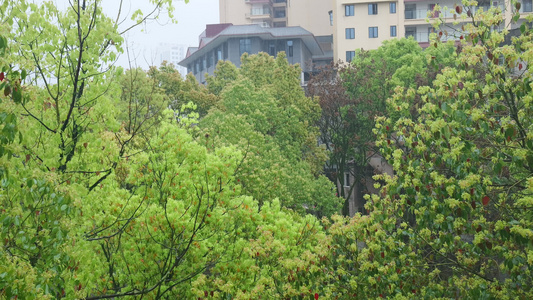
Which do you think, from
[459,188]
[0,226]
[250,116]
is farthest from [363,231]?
[250,116]

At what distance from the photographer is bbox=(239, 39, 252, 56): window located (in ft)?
264

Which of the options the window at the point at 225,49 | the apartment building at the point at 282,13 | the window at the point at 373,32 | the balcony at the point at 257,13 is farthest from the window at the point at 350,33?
the balcony at the point at 257,13

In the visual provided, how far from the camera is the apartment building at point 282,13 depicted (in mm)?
97188

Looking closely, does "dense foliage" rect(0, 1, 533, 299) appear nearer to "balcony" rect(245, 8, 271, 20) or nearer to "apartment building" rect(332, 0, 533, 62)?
"apartment building" rect(332, 0, 533, 62)

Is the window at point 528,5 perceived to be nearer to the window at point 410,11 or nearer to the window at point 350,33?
the window at point 410,11

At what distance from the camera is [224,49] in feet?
268

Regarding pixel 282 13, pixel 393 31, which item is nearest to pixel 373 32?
pixel 393 31

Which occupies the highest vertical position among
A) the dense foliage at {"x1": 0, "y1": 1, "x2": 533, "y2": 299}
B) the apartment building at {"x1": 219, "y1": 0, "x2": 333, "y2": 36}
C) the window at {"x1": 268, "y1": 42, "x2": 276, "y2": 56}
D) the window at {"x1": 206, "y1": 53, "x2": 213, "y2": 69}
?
the apartment building at {"x1": 219, "y1": 0, "x2": 333, "y2": 36}

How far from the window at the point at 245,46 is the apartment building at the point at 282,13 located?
19089 millimetres

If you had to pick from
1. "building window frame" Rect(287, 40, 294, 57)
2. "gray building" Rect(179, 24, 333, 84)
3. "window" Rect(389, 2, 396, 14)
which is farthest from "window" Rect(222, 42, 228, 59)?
"window" Rect(389, 2, 396, 14)

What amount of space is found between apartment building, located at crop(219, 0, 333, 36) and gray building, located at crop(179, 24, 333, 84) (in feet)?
21.7

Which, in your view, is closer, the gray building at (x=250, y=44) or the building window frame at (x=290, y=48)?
the gray building at (x=250, y=44)

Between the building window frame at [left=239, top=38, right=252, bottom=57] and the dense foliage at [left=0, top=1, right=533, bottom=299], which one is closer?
the dense foliage at [left=0, top=1, right=533, bottom=299]

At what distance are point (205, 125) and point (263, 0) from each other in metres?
70.8
